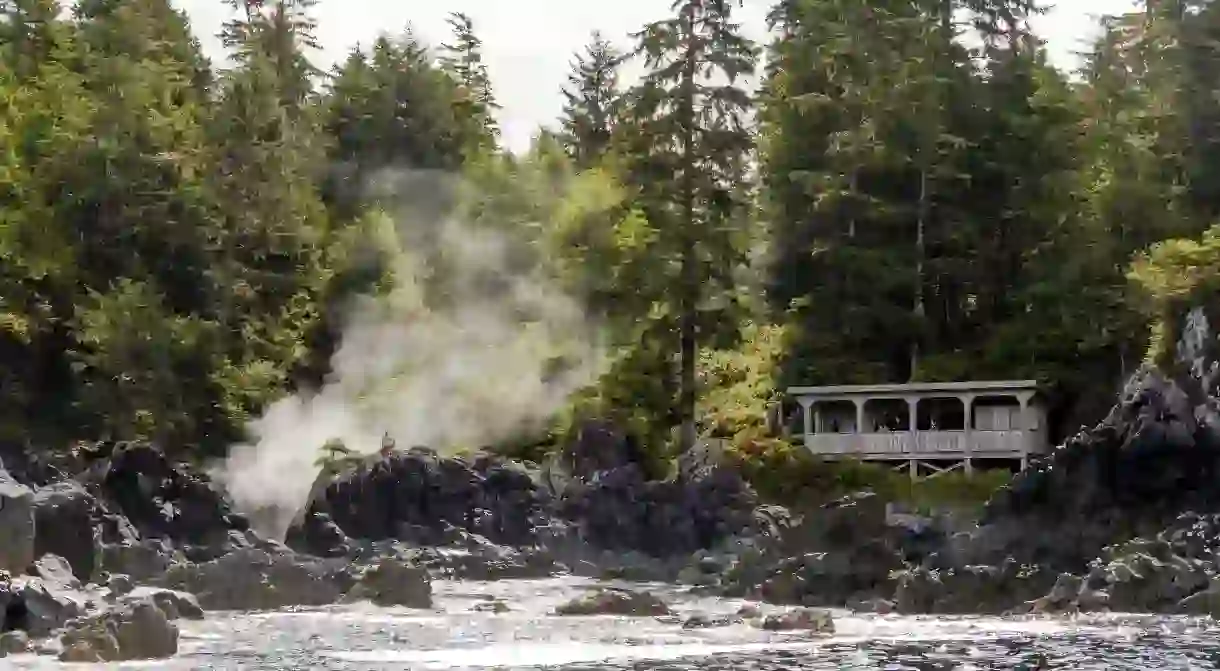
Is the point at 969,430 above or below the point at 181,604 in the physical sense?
above

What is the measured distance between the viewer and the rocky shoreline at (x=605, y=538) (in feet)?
87.5

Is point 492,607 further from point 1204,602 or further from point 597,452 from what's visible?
point 597,452

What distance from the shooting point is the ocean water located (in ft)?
66.0

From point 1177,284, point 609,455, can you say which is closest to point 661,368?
point 609,455

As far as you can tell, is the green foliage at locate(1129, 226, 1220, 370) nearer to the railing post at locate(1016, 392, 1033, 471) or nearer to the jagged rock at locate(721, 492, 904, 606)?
the railing post at locate(1016, 392, 1033, 471)

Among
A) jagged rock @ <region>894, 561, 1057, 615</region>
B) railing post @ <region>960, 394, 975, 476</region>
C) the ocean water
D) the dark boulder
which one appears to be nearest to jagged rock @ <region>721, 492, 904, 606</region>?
jagged rock @ <region>894, 561, 1057, 615</region>

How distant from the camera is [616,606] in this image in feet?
89.8

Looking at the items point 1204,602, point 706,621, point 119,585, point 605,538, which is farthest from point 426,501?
point 1204,602

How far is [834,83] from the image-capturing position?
4812cm

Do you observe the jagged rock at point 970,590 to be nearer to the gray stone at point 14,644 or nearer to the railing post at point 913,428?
the railing post at point 913,428

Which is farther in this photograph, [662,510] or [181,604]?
[662,510]

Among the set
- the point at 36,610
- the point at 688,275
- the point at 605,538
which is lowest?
the point at 36,610

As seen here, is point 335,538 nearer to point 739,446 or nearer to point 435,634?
point 739,446

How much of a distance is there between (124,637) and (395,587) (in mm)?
9258
